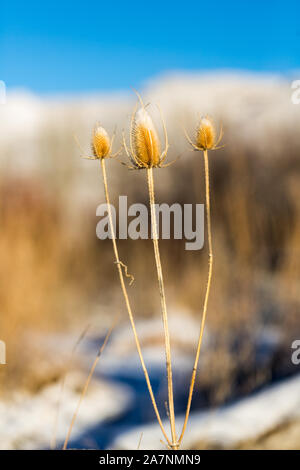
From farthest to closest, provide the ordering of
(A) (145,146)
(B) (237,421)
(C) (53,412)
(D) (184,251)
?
(D) (184,251) < (C) (53,412) < (B) (237,421) < (A) (145,146)

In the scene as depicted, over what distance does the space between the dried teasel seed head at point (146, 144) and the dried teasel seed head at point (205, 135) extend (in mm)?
78

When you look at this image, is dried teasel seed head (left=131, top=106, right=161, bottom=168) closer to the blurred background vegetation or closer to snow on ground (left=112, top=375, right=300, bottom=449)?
the blurred background vegetation

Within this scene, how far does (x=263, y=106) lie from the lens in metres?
4.85

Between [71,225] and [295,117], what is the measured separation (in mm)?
2295

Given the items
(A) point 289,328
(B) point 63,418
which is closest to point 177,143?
(A) point 289,328

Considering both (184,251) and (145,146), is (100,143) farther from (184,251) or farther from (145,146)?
(184,251)

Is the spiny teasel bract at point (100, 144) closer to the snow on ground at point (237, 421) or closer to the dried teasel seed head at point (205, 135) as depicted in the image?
the dried teasel seed head at point (205, 135)

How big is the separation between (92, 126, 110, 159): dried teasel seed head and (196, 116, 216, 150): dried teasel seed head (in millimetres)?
147

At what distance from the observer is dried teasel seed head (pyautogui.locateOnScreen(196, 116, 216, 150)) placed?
70cm

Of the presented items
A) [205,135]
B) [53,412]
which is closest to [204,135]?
[205,135]

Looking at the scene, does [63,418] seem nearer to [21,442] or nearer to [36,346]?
[21,442]

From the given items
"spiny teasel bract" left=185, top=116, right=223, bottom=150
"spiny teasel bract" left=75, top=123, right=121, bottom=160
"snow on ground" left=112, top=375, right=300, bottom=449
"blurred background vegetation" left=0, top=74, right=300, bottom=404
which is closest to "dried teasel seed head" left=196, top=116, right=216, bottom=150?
"spiny teasel bract" left=185, top=116, right=223, bottom=150

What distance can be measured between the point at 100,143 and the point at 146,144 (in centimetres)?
7

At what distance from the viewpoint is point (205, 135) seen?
2.27ft
